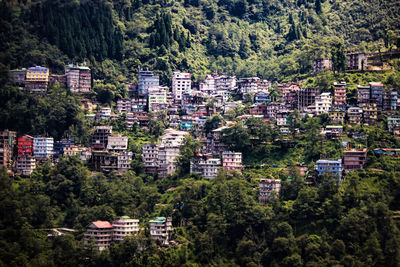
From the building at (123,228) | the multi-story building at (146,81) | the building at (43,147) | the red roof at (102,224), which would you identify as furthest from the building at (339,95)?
the building at (43,147)

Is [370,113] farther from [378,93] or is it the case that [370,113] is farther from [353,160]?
[353,160]

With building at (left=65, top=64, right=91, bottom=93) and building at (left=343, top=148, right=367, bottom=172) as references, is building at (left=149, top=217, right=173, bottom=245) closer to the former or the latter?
building at (left=343, top=148, right=367, bottom=172)

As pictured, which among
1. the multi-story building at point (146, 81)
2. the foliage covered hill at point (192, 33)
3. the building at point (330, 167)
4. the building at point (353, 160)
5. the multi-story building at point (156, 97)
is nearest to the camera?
the building at point (330, 167)

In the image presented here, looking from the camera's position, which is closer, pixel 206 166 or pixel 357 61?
pixel 206 166

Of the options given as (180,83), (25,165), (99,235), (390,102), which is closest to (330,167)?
(390,102)

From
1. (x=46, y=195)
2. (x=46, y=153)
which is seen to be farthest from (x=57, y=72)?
(x=46, y=195)

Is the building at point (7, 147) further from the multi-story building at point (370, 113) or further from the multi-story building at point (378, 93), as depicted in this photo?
the multi-story building at point (378, 93)

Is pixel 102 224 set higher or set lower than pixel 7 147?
lower
